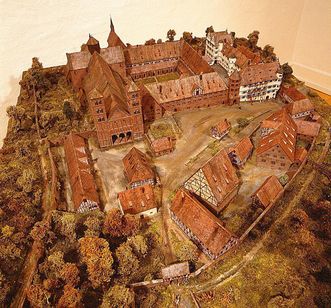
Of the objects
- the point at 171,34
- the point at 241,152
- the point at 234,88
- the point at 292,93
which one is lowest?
the point at 241,152

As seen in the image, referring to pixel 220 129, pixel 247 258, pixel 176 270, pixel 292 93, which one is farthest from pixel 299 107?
pixel 176 270

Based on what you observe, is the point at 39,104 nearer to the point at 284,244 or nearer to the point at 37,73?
the point at 37,73

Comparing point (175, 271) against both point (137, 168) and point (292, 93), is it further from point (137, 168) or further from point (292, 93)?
point (292, 93)

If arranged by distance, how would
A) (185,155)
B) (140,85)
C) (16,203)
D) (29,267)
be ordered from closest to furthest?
(29,267) < (16,203) < (185,155) < (140,85)

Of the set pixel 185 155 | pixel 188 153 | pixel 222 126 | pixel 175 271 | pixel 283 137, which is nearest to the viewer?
pixel 175 271

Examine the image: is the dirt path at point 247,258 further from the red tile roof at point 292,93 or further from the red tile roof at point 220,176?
the red tile roof at point 292,93

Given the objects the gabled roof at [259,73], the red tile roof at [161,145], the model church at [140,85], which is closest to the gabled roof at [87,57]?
the model church at [140,85]

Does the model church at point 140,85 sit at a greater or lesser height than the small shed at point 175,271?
greater
